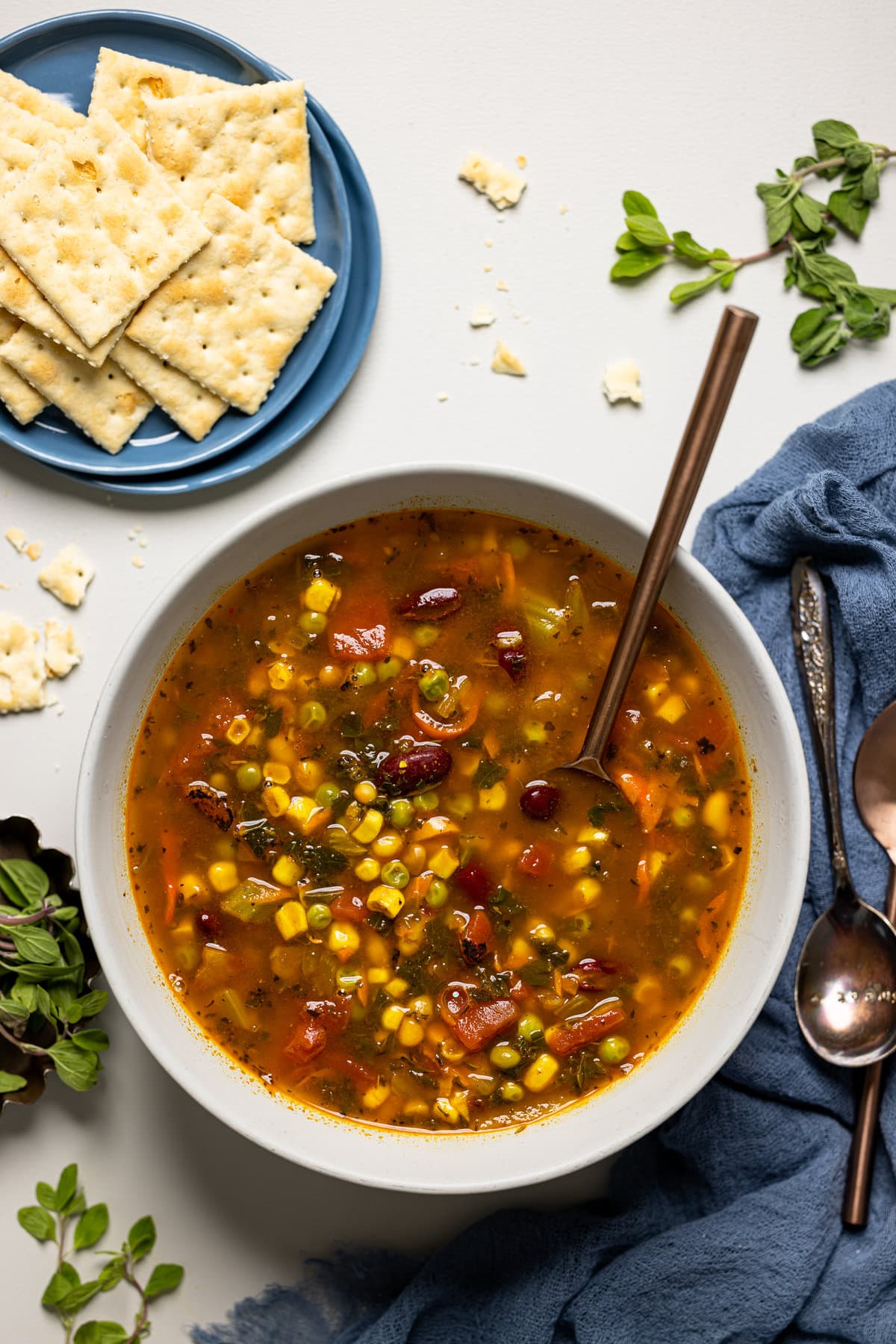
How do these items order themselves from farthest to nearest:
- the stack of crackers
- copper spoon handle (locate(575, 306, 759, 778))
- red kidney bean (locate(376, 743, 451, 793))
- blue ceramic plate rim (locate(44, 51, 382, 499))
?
blue ceramic plate rim (locate(44, 51, 382, 499))
the stack of crackers
red kidney bean (locate(376, 743, 451, 793))
copper spoon handle (locate(575, 306, 759, 778))

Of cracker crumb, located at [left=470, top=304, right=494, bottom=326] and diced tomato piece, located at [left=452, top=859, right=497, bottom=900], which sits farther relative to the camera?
cracker crumb, located at [left=470, top=304, right=494, bottom=326]

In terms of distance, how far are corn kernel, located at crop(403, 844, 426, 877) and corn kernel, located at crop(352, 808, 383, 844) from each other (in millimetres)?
110

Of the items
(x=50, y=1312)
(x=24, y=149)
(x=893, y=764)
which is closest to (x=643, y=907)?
(x=893, y=764)

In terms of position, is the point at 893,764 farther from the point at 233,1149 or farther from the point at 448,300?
the point at 233,1149

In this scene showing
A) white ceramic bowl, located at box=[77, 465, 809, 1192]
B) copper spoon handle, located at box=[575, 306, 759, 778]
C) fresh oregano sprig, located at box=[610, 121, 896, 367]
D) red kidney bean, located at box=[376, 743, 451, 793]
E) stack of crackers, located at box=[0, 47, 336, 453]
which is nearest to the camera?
copper spoon handle, located at box=[575, 306, 759, 778]

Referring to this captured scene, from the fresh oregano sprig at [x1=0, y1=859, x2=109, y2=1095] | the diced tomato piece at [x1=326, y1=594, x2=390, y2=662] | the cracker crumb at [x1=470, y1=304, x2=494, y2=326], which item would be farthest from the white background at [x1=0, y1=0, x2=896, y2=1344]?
the diced tomato piece at [x1=326, y1=594, x2=390, y2=662]

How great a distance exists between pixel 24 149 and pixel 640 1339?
4.25 meters

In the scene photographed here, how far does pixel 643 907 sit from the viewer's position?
3.28 m

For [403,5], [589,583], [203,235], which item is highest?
[403,5]

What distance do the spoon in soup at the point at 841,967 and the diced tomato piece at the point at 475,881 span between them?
106 centimetres

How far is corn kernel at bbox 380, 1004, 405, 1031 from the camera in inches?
128

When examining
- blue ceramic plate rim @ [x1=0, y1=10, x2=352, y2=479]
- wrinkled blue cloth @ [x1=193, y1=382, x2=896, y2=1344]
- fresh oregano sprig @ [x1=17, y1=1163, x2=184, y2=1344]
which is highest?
blue ceramic plate rim @ [x1=0, y1=10, x2=352, y2=479]

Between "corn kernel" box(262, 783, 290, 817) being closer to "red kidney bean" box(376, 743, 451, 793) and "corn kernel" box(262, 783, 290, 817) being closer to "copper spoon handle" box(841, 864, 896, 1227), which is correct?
"red kidney bean" box(376, 743, 451, 793)

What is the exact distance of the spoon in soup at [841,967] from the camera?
3.45m
